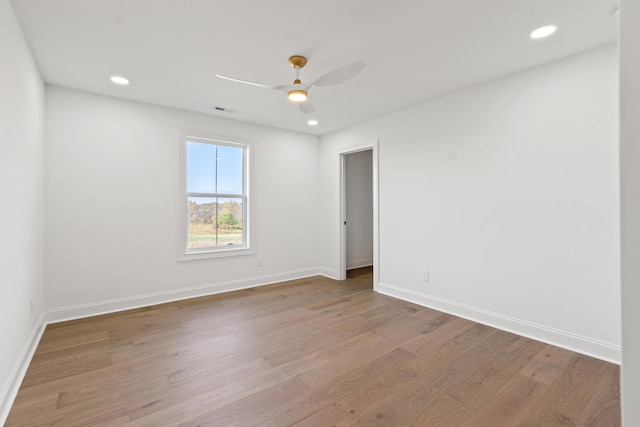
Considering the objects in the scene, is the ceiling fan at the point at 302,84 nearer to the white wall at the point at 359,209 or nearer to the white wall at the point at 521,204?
the white wall at the point at 521,204

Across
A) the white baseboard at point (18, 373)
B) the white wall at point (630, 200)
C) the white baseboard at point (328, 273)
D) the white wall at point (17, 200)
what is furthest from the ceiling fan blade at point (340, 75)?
the white baseboard at point (328, 273)

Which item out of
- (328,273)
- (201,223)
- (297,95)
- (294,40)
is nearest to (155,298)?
(201,223)

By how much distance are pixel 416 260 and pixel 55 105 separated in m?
4.53

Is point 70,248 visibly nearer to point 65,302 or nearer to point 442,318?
point 65,302

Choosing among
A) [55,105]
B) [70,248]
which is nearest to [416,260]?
[70,248]

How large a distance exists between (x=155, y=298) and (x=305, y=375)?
2.58 meters

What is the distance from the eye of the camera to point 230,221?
180 inches

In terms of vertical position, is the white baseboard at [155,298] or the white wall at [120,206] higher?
the white wall at [120,206]

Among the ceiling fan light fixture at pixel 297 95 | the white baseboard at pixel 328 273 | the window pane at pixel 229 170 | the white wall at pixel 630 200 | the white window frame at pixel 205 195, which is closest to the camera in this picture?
the white wall at pixel 630 200

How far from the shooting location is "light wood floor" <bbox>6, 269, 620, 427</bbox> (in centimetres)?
181

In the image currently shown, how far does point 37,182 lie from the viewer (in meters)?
2.88

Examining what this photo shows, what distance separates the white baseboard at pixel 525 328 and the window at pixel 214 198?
2.65 metres

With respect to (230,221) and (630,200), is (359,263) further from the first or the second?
(630,200)

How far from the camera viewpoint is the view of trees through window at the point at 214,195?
421 cm
